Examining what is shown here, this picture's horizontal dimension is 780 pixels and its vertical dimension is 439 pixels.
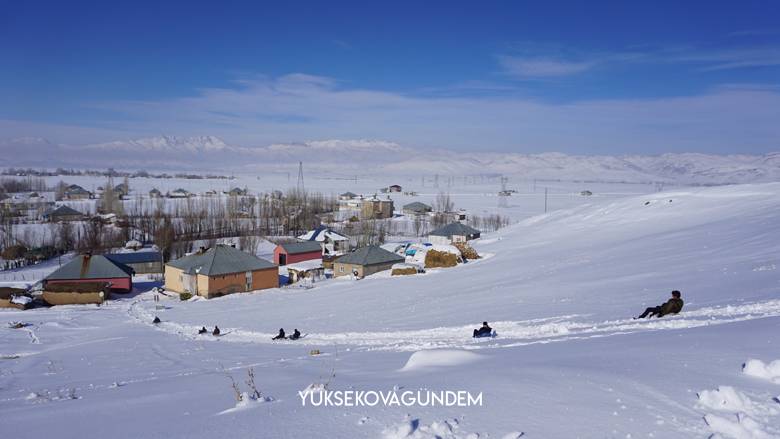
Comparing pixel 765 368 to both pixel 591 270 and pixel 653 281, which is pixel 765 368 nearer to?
pixel 653 281

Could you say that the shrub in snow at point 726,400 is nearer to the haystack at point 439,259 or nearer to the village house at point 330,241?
the haystack at point 439,259

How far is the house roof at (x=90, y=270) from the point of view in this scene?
29703 mm

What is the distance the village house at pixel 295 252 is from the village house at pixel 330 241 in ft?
4.11

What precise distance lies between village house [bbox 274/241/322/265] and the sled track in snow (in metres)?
26.0

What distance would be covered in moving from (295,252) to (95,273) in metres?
15.1

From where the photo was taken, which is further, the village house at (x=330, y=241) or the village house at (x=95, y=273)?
the village house at (x=330, y=241)

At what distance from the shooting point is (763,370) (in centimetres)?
552

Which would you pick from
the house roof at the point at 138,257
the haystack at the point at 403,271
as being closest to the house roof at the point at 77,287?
the house roof at the point at 138,257

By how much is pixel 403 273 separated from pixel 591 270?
39.3 feet

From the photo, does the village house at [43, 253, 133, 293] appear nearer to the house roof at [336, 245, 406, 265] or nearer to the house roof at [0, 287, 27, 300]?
the house roof at [0, 287, 27, 300]

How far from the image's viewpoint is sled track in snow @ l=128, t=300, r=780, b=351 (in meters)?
9.59

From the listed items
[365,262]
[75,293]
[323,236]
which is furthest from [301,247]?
[75,293]

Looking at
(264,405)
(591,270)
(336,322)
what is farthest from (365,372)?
(591,270)

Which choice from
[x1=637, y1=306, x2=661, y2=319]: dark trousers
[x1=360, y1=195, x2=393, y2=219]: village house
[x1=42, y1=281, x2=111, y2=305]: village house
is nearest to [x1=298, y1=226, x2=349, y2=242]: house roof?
[x1=42, y1=281, x2=111, y2=305]: village house
